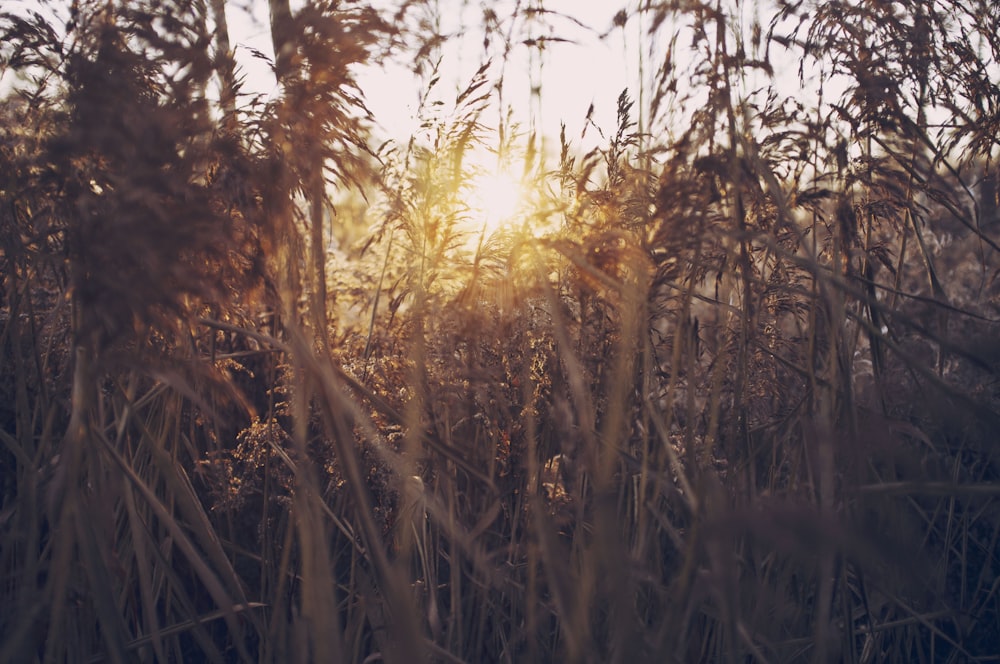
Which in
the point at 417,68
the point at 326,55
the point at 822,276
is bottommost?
the point at 822,276

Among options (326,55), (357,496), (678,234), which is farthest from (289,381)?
(678,234)

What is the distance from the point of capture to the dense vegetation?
1.16 m

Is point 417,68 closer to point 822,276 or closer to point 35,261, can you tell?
point 35,261

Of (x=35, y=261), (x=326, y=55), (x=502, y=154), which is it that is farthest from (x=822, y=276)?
(x=35, y=261)

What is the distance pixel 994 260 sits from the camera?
10.2ft

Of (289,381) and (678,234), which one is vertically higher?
(678,234)

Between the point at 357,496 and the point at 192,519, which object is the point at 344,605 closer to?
the point at 192,519

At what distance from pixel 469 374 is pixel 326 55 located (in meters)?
0.74

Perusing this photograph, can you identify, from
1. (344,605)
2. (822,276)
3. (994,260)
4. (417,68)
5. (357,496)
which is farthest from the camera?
(994,260)

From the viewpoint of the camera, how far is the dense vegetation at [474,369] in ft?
3.80

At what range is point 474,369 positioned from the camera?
1.71 m

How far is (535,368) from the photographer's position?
172 centimetres

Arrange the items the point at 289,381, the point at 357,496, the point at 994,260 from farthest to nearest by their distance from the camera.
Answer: the point at 994,260
the point at 289,381
the point at 357,496

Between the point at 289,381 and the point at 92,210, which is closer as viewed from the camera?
the point at 92,210
